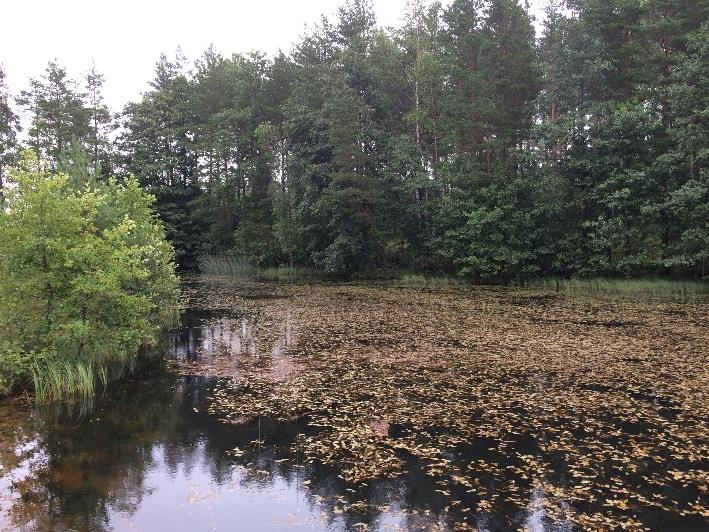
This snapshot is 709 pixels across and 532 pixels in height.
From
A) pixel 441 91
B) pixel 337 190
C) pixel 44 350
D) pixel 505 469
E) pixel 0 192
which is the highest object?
pixel 441 91

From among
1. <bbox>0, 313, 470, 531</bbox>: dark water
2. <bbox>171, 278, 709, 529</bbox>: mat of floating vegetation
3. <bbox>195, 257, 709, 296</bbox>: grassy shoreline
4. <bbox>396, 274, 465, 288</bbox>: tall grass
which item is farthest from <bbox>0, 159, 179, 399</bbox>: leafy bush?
<bbox>396, 274, 465, 288</bbox>: tall grass

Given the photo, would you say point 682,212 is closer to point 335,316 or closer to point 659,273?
point 659,273

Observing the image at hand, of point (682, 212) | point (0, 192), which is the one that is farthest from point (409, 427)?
point (682, 212)

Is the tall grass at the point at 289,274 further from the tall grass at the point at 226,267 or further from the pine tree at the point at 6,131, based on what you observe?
the pine tree at the point at 6,131

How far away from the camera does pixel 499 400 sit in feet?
26.8

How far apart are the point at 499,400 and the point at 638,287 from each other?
19059 mm

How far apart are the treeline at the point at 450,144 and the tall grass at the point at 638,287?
1.02m

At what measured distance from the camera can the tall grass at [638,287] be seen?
23.0m

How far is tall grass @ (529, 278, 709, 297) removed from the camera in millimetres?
A: 23000

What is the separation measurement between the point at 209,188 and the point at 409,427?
123 ft

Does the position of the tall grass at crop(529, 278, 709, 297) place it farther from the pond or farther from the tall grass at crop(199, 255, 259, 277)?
the tall grass at crop(199, 255, 259, 277)

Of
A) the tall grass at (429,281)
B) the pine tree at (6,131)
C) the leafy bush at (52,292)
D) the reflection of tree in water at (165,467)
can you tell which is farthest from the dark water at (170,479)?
the pine tree at (6,131)

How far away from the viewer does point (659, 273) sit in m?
26.0

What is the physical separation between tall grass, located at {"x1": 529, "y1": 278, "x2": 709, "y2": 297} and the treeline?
40.0 inches
